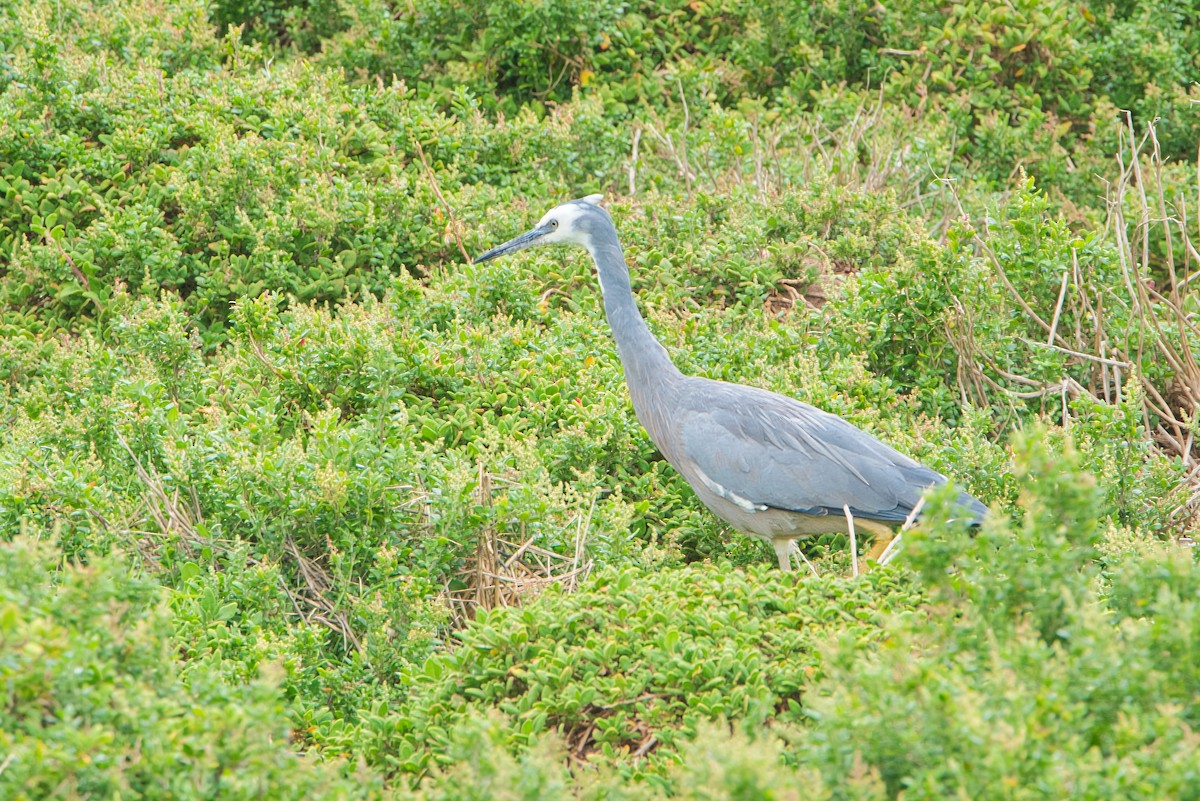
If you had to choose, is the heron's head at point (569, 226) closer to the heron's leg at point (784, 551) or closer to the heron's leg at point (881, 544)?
the heron's leg at point (784, 551)

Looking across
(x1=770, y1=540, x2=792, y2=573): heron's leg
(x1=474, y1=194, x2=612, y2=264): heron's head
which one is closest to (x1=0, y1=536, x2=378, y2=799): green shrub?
(x1=770, y1=540, x2=792, y2=573): heron's leg

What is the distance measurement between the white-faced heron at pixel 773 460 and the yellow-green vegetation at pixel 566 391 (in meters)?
0.24

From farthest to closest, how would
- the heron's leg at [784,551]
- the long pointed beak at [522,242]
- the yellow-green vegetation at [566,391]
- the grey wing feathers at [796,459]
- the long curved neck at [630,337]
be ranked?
the long pointed beak at [522,242], the long curved neck at [630,337], the heron's leg at [784,551], the grey wing feathers at [796,459], the yellow-green vegetation at [566,391]

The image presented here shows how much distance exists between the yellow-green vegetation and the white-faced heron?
0.24 meters

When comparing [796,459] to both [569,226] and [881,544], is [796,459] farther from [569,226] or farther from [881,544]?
[569,226]

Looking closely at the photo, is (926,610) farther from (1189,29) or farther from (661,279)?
(1189,29)

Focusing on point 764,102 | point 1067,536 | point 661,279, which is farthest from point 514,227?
point 1067,536

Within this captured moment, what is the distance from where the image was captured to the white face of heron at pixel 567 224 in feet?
20.7

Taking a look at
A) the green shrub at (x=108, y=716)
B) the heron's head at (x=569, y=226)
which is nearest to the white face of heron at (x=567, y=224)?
the heron's head at (x=569, y=226)

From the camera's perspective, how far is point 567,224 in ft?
20.9

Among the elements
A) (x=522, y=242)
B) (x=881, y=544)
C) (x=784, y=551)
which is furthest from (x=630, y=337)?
(x=881, y=544)

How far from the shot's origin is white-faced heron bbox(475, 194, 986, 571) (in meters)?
5.46

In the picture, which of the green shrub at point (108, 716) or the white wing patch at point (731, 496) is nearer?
the green shrub at point (108, 716)

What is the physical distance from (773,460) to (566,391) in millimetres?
1158
